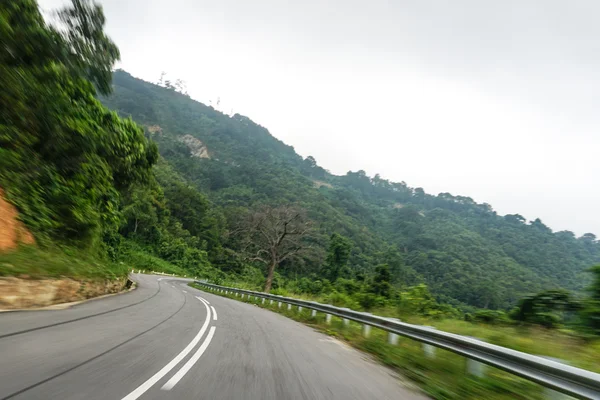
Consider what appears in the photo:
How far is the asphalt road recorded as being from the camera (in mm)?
3824

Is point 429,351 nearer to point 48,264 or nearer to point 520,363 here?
point 520,363

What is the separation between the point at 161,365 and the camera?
5.02 m

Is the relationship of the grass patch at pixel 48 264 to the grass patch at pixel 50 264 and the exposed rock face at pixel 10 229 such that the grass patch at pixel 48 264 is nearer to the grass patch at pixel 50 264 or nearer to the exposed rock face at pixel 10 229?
the grass patch at pixel 50 264

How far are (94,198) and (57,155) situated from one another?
2782mm

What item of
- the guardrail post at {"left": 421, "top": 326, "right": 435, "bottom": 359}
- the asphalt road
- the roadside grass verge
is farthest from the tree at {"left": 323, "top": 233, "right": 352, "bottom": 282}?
the guardrail post at {"left": 421, "top": 326, "right": 435, "bottom": 359}

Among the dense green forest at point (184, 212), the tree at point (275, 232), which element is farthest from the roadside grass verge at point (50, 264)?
the tree at point (275, 232)

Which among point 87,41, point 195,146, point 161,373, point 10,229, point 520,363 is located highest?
point 195,146

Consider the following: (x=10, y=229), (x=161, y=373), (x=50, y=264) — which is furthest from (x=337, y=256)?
(x=161, y=373)

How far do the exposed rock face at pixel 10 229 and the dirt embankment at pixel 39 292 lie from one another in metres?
1.31

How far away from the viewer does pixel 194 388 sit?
13.5 feet

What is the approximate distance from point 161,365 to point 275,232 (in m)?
26.2

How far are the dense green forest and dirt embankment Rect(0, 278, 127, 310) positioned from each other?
87.6 inches

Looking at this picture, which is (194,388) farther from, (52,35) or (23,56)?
(52,35)

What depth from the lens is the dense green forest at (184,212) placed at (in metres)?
12.3
